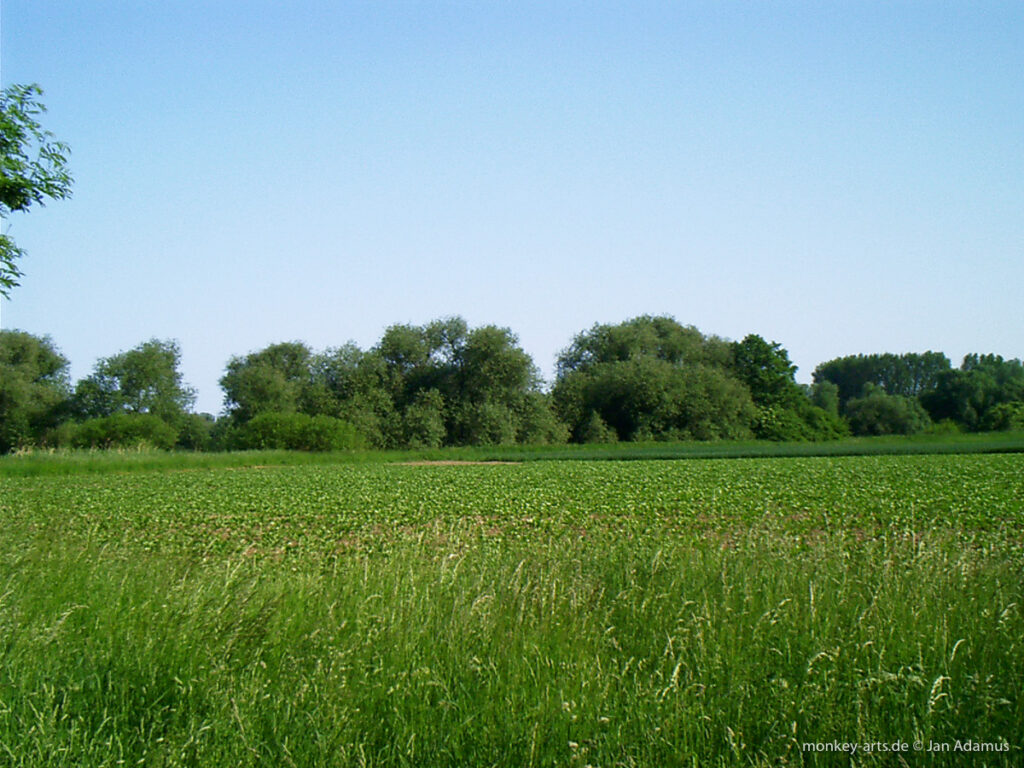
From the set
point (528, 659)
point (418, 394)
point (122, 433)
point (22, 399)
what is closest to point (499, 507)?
point (528, 659)

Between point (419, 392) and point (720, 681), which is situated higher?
point (419, 392)

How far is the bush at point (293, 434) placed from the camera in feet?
176

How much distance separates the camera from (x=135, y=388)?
6988cm

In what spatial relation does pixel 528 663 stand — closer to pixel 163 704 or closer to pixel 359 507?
pixel 163 704

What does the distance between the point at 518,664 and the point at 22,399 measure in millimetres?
76098

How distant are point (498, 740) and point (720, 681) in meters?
1.29

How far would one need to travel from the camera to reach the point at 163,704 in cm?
428

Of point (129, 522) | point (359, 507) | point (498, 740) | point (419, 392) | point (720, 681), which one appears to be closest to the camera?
point (498, 740)

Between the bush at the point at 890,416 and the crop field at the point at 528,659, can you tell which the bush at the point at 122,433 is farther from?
the bush at the point at 890,416

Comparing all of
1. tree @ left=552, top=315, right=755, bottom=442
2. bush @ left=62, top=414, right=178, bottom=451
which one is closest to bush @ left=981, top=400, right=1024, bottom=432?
tree @ left=552, top=315, right=755, bottom=442

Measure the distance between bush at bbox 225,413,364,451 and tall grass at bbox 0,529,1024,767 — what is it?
48054 millimetres

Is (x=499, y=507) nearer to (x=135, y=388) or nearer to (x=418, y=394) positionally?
(x=418, y=394)

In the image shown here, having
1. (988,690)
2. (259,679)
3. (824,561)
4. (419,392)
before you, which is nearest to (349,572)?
(259,679)

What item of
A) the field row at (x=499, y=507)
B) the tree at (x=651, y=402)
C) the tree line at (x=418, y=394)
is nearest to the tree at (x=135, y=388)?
the tree line at (x=418, y=394)
